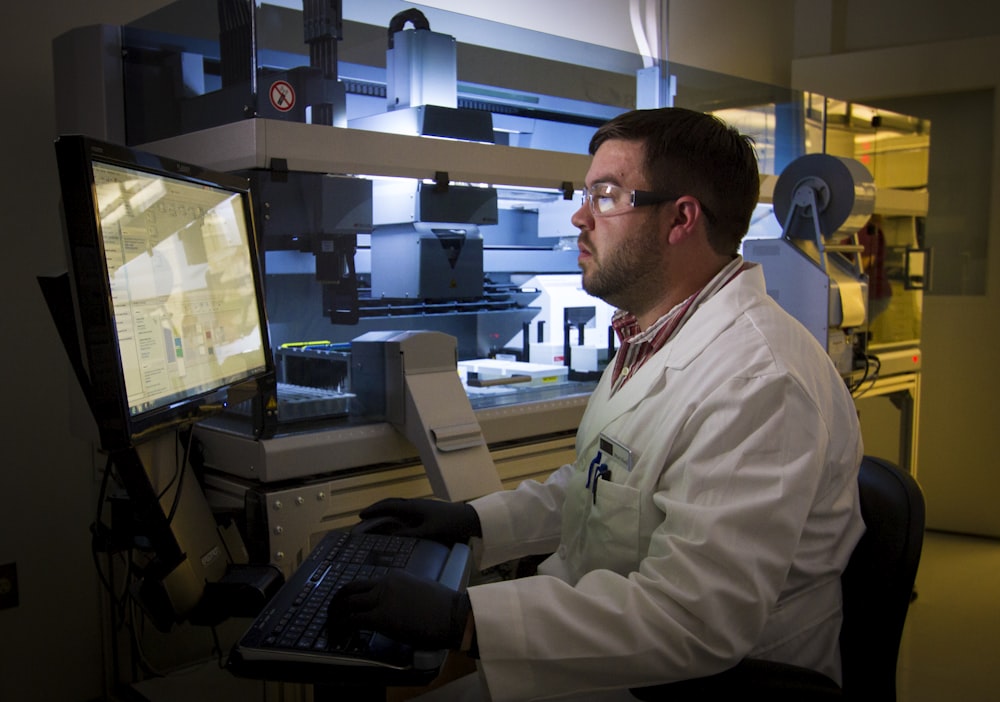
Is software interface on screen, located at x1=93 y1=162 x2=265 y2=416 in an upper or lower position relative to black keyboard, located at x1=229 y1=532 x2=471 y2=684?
upper

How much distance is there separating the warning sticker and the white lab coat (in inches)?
41.7

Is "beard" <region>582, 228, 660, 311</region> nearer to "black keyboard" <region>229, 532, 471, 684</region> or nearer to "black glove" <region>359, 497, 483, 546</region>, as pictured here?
"black glove" <region>359, 497, 483, 546</region>

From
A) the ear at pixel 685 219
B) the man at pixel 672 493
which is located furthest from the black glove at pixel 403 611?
the ear at pixel 685 219

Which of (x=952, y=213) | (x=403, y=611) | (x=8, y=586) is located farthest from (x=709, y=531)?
(x=952, y=213)

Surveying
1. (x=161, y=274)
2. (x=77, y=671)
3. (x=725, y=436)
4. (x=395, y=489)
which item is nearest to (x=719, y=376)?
(x=725, y=436)

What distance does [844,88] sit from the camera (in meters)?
4.56

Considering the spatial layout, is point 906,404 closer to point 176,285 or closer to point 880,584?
point 880,584

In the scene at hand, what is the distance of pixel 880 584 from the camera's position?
4.01ft

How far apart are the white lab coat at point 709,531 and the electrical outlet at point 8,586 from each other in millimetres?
1841

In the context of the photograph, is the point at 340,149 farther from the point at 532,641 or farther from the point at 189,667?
the point at 189,667

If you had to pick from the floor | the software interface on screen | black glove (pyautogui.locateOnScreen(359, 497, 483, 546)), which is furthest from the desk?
the software interface on screen

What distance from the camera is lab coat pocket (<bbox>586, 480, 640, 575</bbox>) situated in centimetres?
129

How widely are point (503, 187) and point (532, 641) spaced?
4.98ft

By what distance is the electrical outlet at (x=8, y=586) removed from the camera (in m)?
2.38
